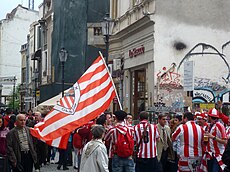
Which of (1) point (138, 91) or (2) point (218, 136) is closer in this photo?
(2) point (218, 136)

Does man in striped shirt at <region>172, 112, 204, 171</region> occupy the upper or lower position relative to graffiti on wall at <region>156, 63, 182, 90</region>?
lower

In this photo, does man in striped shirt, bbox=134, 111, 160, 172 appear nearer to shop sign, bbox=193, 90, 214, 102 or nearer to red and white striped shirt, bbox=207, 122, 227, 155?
red and white striped shirt, bbox=207, 122, 227, 155

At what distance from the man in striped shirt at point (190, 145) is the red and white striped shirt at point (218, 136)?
0.77 feet

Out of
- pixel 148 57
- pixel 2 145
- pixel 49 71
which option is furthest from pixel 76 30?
pixel 2 145

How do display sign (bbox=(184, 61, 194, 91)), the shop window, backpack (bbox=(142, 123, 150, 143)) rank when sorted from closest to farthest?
1. backpack (bbox=(142, 123, 150, 143))
2. display sign (bbox=(184, 61, 194, 91))
3. the shop window

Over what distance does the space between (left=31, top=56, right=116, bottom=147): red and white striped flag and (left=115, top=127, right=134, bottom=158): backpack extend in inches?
29.7

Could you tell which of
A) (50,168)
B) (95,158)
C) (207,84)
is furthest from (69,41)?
(95,158)

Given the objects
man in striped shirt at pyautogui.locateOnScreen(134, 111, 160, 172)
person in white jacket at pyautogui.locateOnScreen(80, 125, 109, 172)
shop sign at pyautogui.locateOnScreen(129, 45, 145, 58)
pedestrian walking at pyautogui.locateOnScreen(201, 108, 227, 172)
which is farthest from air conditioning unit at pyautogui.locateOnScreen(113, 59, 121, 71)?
person in white jacket at pyautogui.locateOnScreen(80, 125, 109, 172)

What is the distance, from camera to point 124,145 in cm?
1116

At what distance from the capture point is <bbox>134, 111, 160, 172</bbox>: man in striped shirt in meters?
11.9

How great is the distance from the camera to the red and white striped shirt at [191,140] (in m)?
11.0

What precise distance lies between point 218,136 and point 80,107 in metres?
2.87

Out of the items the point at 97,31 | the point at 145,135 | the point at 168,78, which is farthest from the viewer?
the point at 97,31

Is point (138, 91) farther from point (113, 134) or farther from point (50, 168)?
point (113, 134)
